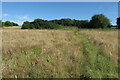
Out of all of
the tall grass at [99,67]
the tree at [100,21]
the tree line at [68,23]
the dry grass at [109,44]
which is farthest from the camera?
the tree at [100,21]

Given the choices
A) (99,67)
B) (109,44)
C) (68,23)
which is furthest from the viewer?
(68,23)

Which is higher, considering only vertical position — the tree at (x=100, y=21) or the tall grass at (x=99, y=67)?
the tree at (x=100, y=21)

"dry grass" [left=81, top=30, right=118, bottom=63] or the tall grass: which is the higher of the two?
"dry grass" [left=81, top=30, right=118, bottom=63]

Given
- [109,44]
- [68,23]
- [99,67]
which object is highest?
A: [68,23]

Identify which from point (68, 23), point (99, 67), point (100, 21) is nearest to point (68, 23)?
point (68, 23)

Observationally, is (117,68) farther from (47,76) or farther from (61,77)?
(47,76)

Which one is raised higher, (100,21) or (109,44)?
(100,21)

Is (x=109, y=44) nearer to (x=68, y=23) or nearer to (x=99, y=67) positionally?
(x=99, y=67)

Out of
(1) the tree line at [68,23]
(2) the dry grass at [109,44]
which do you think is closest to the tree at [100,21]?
(1) the tree line at [68,23]

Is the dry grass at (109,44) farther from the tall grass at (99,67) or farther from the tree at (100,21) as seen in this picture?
the tree at (100,21)

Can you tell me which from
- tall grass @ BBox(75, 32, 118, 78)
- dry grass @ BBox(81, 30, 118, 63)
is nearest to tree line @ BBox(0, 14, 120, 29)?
dry grass @ BBox(81, 30, 118, 63)

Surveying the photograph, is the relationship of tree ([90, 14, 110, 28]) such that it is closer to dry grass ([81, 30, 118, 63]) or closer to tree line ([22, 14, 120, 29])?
tree line ([22, 14, 120, 29])

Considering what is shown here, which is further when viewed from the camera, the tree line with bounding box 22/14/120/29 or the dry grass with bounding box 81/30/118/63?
the tree line with bounding box 22/14/120/29

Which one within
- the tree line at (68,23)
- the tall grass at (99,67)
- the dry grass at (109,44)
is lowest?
the tall grass at (99,67)
